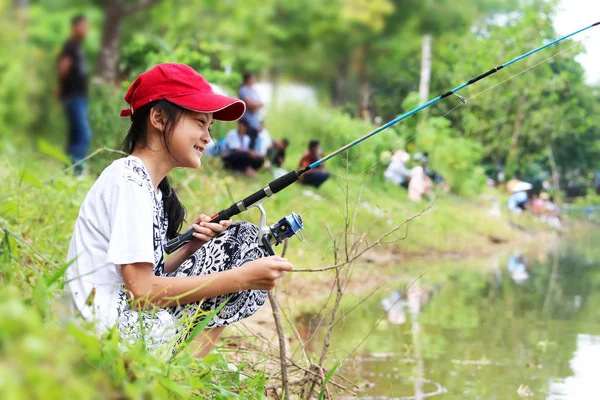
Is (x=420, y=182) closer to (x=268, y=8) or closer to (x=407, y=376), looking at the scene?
(x=268, y=8)

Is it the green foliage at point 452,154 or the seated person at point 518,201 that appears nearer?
the green foliage at point 452,154

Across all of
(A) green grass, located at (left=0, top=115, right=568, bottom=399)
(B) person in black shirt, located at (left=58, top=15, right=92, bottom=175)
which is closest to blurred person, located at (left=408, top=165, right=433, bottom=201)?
(A) green grass, located at (left=0, top=115, right=568, bottom=399)

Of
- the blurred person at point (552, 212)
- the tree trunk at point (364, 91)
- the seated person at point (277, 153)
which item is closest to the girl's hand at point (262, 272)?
the seated person at point (277, 153)

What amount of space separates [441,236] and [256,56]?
453 centimetres

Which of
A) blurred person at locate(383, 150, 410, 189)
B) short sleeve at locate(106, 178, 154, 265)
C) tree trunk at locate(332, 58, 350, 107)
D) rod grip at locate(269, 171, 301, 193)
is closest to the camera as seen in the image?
short sleeve at locate(106, 178, 154, 265)

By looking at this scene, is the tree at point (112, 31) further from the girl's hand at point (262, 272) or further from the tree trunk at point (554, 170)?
the girl's hand at point (262, 272)

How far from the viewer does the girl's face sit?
2.31 m

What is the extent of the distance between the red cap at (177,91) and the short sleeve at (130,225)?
0.79ft

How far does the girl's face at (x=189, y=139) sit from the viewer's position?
2.31m

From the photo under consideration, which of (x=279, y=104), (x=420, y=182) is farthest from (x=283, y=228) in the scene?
(x=279, y=104)

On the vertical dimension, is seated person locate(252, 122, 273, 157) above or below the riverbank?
above

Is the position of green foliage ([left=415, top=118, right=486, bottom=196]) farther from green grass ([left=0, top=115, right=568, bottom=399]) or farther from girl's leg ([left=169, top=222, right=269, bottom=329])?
girl's leg ([left=169, top=222, right=269, bottom=329])

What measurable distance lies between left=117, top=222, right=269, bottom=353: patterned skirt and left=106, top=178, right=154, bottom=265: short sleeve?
14 cm

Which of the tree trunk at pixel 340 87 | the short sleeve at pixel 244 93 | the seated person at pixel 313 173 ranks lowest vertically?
the seated person at pixel 313 173
